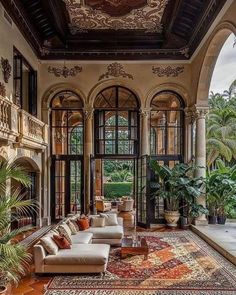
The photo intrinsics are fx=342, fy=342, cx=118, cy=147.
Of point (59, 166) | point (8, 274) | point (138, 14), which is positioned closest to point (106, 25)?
point (138, 14)

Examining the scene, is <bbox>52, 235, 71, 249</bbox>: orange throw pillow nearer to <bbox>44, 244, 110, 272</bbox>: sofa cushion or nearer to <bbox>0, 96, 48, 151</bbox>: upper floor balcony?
<bbox>44, 244, 110, 272</bbox>: sofa cushion

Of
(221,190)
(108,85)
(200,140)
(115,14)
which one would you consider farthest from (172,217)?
(115,14)

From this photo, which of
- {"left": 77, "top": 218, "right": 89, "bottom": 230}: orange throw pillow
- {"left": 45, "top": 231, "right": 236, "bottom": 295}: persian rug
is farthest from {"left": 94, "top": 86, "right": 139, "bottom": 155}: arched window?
{"left": 45, "top": 231, "right": 236, "bottom": 295}: persian rug

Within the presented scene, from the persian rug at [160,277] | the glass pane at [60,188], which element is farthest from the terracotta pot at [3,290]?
the glass pane at [60,188]

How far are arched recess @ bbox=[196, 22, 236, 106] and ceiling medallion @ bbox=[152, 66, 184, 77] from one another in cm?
129

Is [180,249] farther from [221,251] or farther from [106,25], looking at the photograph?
[106,25]

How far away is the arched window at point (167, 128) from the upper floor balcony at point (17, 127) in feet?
13.1

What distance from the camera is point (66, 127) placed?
1195 centimetres

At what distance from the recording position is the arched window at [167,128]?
39.2 ft

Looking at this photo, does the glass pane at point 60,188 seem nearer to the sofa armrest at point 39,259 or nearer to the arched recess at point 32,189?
the arched recess at point 32,189

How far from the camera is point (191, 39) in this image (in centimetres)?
1059

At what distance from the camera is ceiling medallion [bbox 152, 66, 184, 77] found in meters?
11.8

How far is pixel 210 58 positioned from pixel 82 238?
20.5 feet

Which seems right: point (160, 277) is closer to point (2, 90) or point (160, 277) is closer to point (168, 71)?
point (2, 90)
